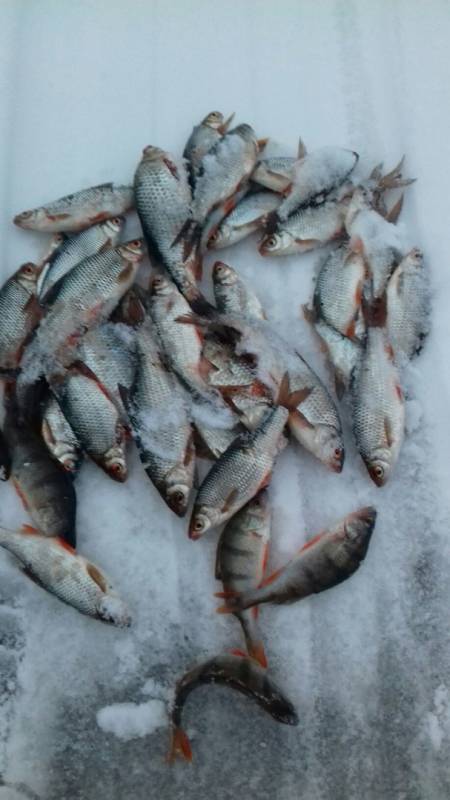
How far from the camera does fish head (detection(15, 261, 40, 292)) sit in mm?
3170

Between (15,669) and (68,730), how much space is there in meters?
0.29

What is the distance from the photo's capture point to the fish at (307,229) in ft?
10.8

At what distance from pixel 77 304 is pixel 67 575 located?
1072 millimetres

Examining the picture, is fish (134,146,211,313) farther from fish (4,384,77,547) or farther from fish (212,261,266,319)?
fish (4,384,77,547)

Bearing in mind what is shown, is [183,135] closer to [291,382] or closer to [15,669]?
[291,382]

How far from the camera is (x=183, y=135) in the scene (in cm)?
375

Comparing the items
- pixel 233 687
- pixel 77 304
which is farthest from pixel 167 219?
pixel 233 687

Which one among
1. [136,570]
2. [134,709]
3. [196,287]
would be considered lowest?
[134,709]

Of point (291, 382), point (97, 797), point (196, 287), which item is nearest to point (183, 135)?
point (196, 287)

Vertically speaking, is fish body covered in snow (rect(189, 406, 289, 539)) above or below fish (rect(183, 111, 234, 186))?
below

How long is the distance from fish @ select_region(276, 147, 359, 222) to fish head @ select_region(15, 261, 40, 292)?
1.09 m

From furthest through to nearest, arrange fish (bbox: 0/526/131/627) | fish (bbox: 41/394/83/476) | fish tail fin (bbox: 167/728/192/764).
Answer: fish (bbox: 41/394/83/476) → fish (bbox: 0/526/131/627) → fish tail fin (bbox: 167/728/192/764)

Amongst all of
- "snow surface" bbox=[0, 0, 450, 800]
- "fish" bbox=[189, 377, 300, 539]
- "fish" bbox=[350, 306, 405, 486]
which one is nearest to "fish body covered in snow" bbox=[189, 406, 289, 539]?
"fish" bbox=[189, 377, 300, 539]

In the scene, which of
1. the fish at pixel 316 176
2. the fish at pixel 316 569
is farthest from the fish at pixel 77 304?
the fish at pixel 316 569
